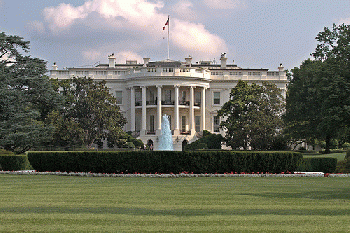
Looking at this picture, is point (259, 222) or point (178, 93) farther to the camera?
point (178, 93)

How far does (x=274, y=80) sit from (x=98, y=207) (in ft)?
212

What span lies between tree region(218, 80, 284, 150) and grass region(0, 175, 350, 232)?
34.2 m

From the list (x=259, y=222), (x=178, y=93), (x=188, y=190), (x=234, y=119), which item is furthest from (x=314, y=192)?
(x=178, y=93)

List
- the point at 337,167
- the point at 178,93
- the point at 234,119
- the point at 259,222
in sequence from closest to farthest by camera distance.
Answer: the point at 259,222 < the point at 337,167 < the point at 234,119 < the point at 178,93

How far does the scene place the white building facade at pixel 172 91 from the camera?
69312mm

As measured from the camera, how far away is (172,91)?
239ft

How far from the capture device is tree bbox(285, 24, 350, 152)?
35719mm

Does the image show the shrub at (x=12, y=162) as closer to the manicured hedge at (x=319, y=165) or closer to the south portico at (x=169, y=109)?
the manicured hedge at (x=319, y=165)

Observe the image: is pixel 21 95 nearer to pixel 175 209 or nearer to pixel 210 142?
pixel 175 209

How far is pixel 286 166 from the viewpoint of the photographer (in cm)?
2556

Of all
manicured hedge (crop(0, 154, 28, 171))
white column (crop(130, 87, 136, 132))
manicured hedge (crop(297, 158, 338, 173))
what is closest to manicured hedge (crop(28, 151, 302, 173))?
manicured hedge (crop(297, 158, 338, 173))

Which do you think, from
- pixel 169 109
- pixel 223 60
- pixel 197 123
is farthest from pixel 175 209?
pixel 223 60

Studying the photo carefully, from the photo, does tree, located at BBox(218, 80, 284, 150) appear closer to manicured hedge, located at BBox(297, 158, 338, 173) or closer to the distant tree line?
the distant tree line

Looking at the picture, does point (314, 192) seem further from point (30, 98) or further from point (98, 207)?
point (30, 98)
